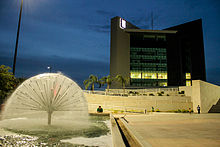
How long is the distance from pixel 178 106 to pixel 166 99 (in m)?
2.55

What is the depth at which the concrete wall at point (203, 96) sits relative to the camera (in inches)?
992

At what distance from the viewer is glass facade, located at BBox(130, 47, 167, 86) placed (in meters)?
67.7

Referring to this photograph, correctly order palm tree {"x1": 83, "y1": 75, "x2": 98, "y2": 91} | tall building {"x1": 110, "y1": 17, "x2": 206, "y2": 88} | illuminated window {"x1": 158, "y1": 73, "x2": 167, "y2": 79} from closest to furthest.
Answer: palm tree {"x1": 83, "y1": 75, "x2": 98, "y2": 91} → tall building {"x1": 110, "y1": 17, "x2": 206, "y2": 88} → illuminated window {"x1": 158, "y1": 73, "x2": 167, "y2": 79}

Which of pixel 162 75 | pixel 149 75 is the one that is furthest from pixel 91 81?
pixel 162 75

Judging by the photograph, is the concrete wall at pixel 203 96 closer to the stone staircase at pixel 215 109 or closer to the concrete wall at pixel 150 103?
the stone staircase at pixel 215 109

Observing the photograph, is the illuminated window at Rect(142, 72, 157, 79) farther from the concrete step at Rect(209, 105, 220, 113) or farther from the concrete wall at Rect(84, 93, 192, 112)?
the concrete step at Rect(209, 105, 220, 113)

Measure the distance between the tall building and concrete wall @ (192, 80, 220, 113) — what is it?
38.1 m

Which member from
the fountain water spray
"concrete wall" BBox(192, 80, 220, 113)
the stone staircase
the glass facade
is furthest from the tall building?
the fountain water spray

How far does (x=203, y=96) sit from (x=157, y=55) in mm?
47744

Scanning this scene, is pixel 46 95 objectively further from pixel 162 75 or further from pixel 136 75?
pixel 162 75

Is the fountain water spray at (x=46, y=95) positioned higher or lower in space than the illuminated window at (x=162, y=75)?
lower

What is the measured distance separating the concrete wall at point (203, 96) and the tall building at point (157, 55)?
125 ft

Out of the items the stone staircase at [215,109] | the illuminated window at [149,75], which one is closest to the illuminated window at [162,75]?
the illuminated window at [149,75]

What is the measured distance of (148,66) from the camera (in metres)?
69.8
